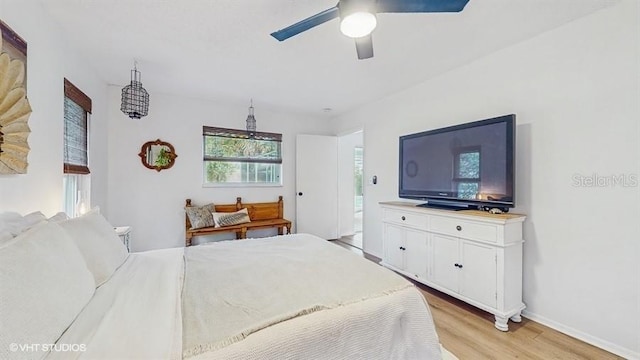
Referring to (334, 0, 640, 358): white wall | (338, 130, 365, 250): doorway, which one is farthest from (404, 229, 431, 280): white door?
(338, 130, 365, 250): doorway

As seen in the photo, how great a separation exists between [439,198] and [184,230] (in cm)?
348

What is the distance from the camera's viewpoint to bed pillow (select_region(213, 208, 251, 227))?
3.87 meters

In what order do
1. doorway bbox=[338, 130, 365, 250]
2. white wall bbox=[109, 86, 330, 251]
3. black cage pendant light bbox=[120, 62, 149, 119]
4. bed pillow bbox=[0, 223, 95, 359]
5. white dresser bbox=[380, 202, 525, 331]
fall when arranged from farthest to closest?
doorway bbox=[338, 130, 365, 250] → white wall bbox=[109, 86, 330, 251] → black cage pendant light bbox=[120, 62, 149, 119] → white dresser bbox=[380, 202, 525, 331] → bed pillow bbox=[0, 223, 95, 359]

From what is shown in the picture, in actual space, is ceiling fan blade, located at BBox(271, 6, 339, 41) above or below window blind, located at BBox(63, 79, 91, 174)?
above

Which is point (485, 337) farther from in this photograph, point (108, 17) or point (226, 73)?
point (108, 17)

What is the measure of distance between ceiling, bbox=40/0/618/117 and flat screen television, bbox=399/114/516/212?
0.72 meters

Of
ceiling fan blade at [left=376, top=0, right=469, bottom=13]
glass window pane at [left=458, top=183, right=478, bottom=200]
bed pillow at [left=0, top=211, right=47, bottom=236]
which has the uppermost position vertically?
ceiling fan blade at [left=376, top=0, right=469, bottom=13]

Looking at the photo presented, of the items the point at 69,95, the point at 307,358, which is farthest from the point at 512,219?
the point at 69,95

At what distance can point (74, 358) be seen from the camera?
853mm

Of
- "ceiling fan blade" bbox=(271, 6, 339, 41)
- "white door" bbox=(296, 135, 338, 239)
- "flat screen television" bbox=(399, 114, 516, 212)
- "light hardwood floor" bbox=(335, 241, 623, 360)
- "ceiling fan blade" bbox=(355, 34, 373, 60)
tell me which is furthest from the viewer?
"white door" bbox=(296, 135, 338, 239)

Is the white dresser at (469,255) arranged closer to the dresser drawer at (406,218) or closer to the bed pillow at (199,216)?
the dresser drawer at (406,218)

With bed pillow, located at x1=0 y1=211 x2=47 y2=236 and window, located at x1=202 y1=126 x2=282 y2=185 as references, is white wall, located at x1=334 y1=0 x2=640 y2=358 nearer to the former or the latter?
window, located at x1=202 y1=126 x2=282 y2=185

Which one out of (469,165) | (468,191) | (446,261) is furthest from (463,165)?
(446,261)

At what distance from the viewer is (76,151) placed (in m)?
2.54
